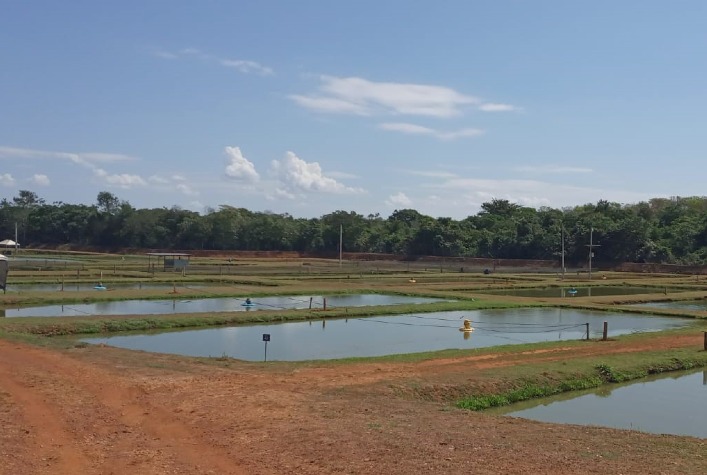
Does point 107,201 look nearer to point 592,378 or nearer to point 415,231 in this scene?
point 415,231

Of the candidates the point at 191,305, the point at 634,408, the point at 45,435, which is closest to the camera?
the point at 45,435

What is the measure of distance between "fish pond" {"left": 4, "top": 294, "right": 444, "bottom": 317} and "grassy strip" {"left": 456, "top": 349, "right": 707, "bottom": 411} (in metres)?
17.1

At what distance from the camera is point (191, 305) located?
37.8 meters

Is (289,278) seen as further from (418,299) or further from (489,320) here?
(489,320)

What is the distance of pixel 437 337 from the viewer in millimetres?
28016

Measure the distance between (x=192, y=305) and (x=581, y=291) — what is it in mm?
31766

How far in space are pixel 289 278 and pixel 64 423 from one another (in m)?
49.8

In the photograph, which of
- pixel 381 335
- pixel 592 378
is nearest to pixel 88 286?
pixel 381 335

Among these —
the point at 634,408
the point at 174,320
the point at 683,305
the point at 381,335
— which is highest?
the point at 683,305

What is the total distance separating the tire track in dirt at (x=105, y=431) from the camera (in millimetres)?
9406

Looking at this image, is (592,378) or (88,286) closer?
(592,378)

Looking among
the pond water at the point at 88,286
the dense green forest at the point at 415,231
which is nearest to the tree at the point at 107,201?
the dense green forest at the point at 415,231

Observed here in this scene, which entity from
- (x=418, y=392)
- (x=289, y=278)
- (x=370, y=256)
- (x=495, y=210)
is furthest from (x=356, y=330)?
(x=495, y=210)

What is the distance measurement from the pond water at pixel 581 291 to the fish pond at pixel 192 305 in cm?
966
